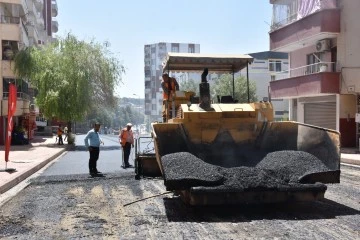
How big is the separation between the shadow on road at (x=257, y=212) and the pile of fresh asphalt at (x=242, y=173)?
1.35ft

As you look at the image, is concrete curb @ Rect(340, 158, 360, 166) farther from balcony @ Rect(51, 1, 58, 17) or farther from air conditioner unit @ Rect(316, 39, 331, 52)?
balcony @ Rect(51, 1, 58, 17)

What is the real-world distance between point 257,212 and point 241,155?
1.27m

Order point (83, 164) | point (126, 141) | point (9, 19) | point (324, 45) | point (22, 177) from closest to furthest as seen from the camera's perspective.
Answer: point (22, 177) → point (126, 141) → point (83, 164) → point (324, 45) → point (9, 19)

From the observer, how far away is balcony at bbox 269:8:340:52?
839 inches

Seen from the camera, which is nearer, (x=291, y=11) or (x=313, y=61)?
(x=313, y=61)

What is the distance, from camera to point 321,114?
24.7 meters

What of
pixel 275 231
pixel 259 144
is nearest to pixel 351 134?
pixel 259 144

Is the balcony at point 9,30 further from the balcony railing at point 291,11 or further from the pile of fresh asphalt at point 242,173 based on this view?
the pile of fresh asphalt at point 242,173

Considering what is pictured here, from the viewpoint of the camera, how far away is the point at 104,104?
33.7 meters

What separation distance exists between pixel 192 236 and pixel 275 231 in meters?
1.06

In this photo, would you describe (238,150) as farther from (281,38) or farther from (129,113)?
(129,113)

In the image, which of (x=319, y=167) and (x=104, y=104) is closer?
(x=319, y=167)

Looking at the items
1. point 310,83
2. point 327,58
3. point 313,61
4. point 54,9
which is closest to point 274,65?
point 313,61

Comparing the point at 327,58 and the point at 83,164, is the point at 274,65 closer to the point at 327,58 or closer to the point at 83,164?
the point at 327,58
